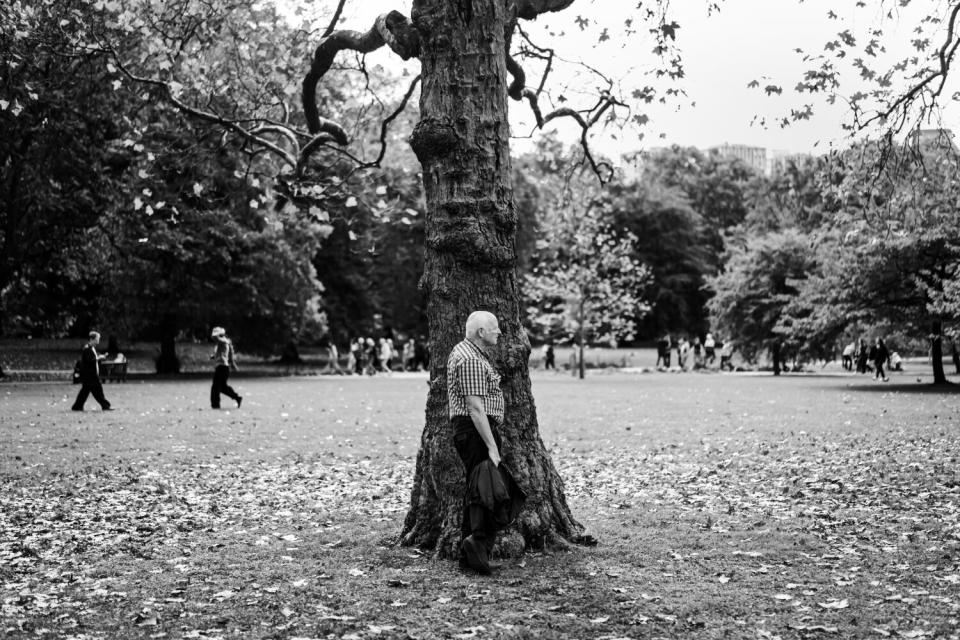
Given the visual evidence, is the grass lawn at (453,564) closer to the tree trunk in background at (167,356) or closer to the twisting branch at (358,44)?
the twisting branch at (358,44)

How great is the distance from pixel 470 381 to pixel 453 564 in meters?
1.50

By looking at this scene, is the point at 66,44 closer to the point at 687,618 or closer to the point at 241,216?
the point at 687,618

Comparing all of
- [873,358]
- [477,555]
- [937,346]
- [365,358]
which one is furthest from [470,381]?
[365,358]

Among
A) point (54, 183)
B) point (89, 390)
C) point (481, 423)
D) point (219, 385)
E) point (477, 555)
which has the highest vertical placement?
point (54, 183)

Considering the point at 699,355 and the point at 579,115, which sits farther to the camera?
the point at 699,355

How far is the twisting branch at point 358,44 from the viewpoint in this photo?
28.5 ft

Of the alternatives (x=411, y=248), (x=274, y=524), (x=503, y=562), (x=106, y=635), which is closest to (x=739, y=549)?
(x=503, y=562)

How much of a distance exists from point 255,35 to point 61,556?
10.1 m

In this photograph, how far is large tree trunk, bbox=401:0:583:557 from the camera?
25.8ft

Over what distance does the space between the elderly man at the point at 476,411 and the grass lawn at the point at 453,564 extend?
32cm

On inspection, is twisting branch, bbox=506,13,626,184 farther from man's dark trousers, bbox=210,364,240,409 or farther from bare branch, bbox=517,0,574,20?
man's dark trousers, bbox=210,364,240,409

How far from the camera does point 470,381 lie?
279 inches

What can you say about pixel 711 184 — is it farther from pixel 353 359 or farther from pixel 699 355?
pixel 353 359

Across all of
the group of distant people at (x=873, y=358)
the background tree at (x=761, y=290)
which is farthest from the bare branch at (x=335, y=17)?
the background tree at (x=761, y=290)
